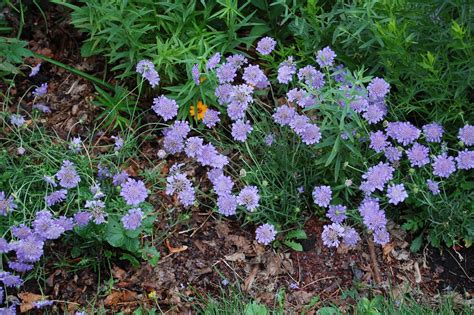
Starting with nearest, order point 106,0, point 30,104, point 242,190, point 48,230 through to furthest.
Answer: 1. point 48,230
2. point 242,190
3. point 106,0
4. point 30,104

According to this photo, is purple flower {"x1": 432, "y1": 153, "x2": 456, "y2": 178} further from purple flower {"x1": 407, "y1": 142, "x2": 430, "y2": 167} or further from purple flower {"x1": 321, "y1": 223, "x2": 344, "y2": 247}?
purple flower {"x1": 321, "y1": 223, "x2": 344, "y2": 247}

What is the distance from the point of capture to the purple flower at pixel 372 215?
11.9 ft

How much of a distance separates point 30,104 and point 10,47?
0.38 meters

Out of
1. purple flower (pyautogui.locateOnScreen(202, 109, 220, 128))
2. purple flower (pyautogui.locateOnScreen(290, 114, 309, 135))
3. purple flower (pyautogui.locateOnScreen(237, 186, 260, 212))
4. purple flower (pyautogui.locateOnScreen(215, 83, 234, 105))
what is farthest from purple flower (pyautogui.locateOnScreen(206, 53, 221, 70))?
purple flower (pyautogui.locateOnScreen(237, 186, 260, 212))

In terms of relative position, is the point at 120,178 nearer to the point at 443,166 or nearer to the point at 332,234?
the point at 332,234

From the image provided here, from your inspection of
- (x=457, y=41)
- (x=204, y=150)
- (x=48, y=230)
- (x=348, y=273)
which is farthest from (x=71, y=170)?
(x=457, y=41)

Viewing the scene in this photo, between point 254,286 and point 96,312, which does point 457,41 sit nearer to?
point 254,286

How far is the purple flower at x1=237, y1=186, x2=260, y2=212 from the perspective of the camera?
145 inches

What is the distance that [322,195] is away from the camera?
3.72m

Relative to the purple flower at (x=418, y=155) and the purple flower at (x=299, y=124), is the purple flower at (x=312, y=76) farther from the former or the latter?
the purple flower at (x=418, y=155)

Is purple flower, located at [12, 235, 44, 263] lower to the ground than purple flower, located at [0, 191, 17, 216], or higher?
lower

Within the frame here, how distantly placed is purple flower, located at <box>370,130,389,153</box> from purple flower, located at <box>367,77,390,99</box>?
0.20 meters

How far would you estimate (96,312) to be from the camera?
3.62 meters

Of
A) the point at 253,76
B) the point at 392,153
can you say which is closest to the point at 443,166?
the point at 392,153
